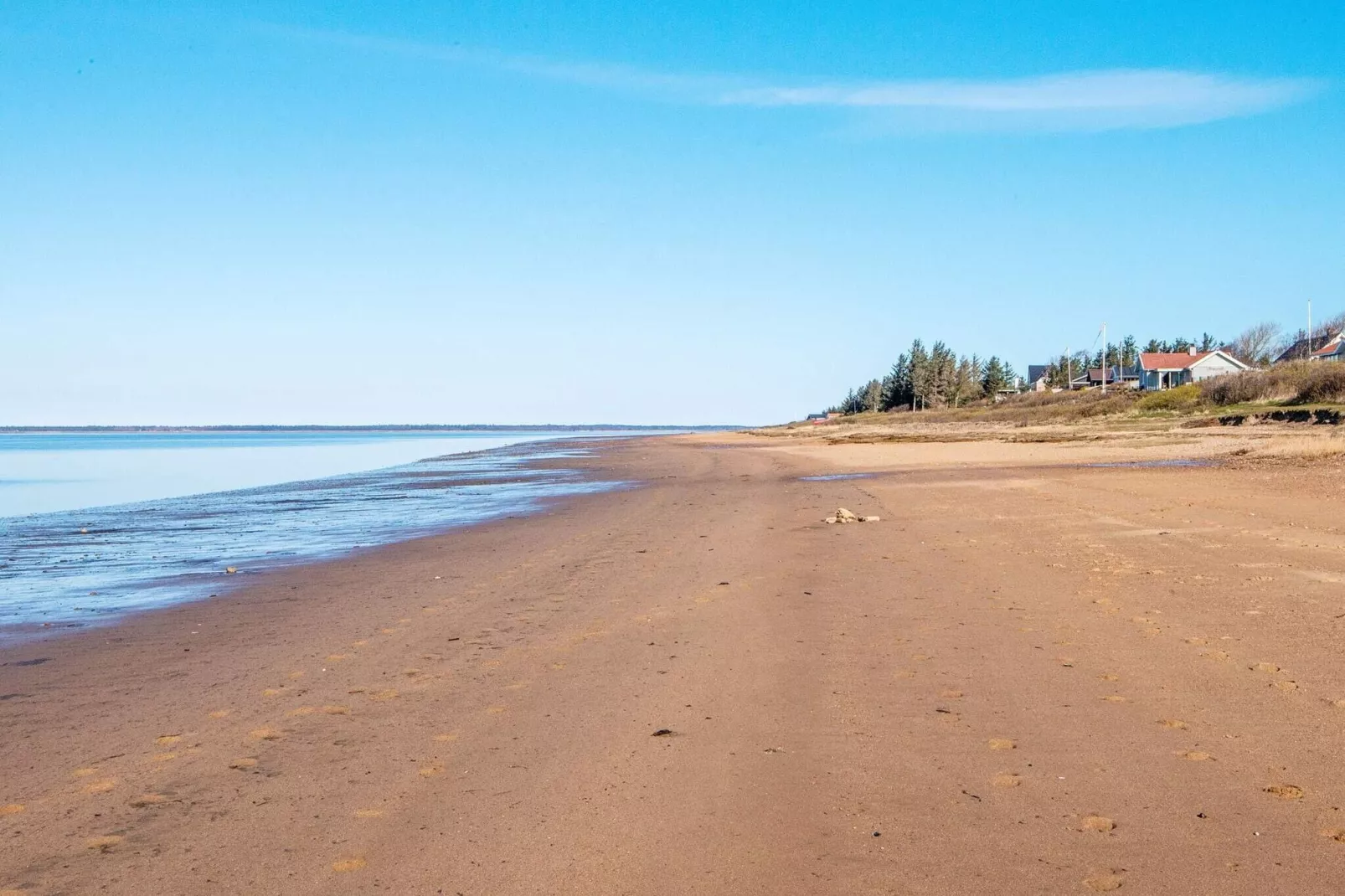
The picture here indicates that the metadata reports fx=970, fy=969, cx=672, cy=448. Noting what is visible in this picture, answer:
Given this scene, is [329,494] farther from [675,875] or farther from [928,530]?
[675,875]

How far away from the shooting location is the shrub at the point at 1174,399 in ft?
181

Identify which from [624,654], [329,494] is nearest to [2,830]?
[624,654]

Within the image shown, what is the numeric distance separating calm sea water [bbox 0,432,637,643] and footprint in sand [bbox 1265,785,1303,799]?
358 inches

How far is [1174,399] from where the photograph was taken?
2242 inches

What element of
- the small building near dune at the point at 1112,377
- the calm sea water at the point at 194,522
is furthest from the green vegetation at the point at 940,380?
the calm sea water at the point at 194,522

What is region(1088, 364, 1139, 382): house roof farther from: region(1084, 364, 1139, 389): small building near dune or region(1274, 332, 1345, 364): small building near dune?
region(1274, 332, 1345, 364): small building near dune

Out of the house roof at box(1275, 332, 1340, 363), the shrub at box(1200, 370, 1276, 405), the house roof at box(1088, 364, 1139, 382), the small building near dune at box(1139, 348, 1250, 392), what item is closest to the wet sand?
the shrub at box(1200, 370, 1276, 405)

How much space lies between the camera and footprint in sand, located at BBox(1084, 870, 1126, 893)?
11.5 feet

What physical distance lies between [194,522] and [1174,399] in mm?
54432

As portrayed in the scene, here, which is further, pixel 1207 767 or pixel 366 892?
pixel 1207 767

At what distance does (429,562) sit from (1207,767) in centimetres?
971

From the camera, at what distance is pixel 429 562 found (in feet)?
40.9

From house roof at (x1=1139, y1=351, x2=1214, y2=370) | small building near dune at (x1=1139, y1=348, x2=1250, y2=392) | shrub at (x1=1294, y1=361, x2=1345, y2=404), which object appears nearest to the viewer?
shrub at (x1=1294, y1=361, x2=1345, y2=404)

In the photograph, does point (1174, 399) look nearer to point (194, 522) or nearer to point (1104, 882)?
point (194, 522)
